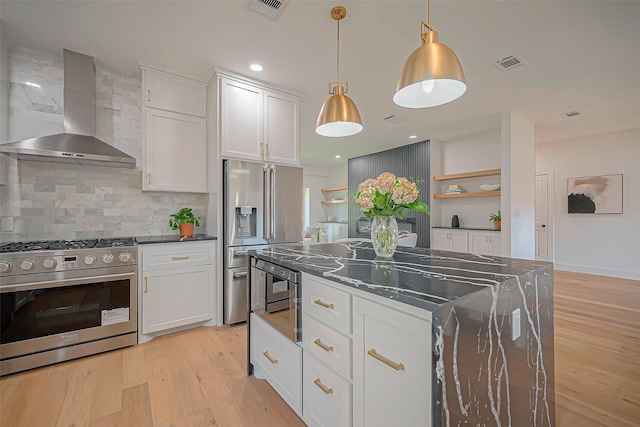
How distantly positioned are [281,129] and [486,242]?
12.2 ft

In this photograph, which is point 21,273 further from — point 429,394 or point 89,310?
point 429,394

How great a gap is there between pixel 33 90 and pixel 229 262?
2.40 metres

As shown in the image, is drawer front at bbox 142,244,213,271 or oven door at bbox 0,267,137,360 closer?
oven door at bbox 0,267,137,360

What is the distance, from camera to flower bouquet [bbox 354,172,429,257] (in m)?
1.61

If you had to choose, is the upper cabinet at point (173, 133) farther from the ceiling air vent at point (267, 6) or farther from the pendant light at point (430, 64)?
the pendant light at point (430, 64)

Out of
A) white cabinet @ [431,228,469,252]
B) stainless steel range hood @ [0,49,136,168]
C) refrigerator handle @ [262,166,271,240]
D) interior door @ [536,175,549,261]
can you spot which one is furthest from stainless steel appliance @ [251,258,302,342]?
interior door @ [536,175,549,261]

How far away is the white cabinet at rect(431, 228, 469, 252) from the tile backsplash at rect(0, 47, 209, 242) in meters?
4.46

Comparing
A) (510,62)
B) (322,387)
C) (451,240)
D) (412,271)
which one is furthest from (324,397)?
(451,240)

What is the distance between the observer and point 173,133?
2936mm

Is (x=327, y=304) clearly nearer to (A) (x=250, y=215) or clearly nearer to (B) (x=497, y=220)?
(A) (x=250, y=215)

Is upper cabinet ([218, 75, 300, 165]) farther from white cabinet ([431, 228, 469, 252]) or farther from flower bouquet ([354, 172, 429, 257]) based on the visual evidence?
white cabinet ([431, 228, 469, 252])

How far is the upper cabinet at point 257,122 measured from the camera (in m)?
2.90

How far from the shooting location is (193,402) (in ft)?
5.65

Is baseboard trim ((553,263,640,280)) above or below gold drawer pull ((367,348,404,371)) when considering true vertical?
below
